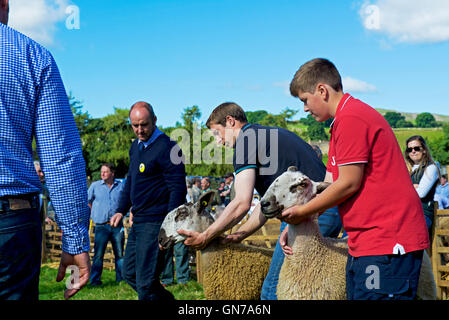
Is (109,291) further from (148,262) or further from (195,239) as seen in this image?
(195,239)

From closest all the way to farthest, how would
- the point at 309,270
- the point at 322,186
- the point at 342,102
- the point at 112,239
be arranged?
the point at 342,102
the point at 322,186
the point at 309,270
the point at 112,239

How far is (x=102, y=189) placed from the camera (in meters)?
10.4

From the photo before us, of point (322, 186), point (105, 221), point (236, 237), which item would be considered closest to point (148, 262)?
point (236, 237)

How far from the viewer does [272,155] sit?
12.7 feet

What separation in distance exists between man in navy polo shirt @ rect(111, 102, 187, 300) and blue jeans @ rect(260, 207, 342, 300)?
161 cm

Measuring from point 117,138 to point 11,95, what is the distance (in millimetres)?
55725

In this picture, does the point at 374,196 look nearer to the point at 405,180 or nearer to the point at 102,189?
the point at 405,180

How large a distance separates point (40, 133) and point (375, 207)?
1873 mm

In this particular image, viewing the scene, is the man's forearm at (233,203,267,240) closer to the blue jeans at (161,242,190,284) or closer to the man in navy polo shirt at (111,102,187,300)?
the man in navy polo shirt at (111,102,187,300)

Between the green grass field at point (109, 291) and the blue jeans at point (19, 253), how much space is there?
5.50 m

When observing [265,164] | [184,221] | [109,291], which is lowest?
[109,291]

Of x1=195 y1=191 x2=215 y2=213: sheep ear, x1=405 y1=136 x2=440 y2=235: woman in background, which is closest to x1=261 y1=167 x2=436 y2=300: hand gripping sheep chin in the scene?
x1=195 y1=191 x2=215 y2=213: sheep ear
